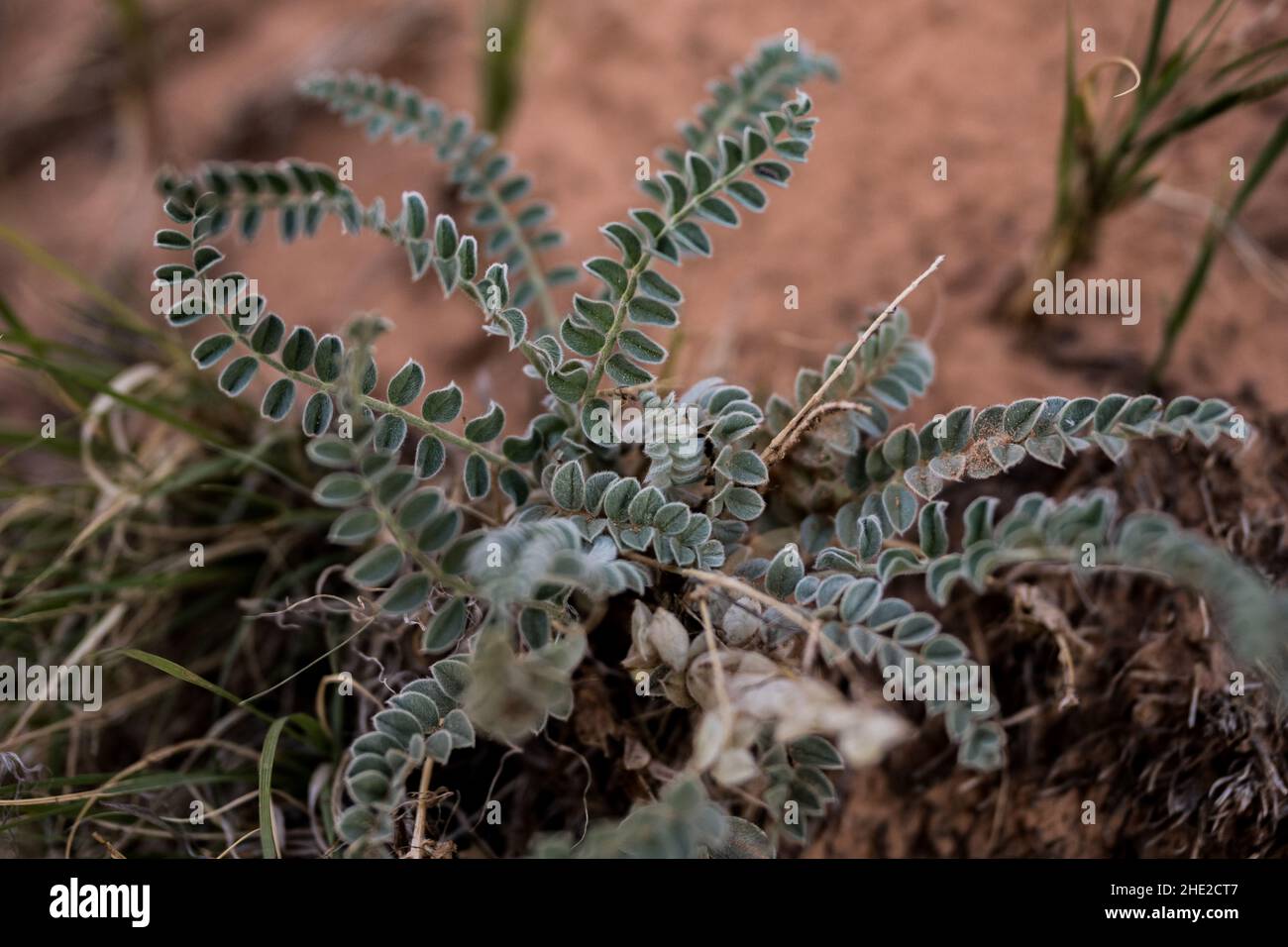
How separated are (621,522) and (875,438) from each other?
1.40ft

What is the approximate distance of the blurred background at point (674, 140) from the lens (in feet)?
5.49

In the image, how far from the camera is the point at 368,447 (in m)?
0.96

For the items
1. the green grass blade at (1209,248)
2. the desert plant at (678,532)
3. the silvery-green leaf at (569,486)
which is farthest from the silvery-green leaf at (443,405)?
the green grass blade at (1209,248)

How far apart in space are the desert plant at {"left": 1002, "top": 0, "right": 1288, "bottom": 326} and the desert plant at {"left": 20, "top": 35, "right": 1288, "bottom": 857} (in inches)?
19.0

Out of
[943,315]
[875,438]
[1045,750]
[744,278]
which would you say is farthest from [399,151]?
[1045,750]

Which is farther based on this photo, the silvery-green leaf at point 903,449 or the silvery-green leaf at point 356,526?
the silvery-green leaf at point 903,449

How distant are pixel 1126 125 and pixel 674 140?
2.70ft

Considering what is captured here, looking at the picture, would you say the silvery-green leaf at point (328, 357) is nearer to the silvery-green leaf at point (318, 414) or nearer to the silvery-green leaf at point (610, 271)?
the silvery-green leaf at point (318, 414)

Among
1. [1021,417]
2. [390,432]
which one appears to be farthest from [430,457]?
[1021,417]

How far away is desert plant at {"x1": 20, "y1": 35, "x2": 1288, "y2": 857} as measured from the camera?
0.87 m

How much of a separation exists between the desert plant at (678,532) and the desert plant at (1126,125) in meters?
0.48

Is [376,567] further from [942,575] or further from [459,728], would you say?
[942,575]

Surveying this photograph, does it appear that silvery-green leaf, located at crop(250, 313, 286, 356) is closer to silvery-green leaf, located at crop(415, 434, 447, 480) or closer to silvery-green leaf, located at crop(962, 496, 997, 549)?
silvery-green leaf, located at crop(415, 434, 447, 480)

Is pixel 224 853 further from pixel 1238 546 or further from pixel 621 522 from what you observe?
pixel 1238 546
